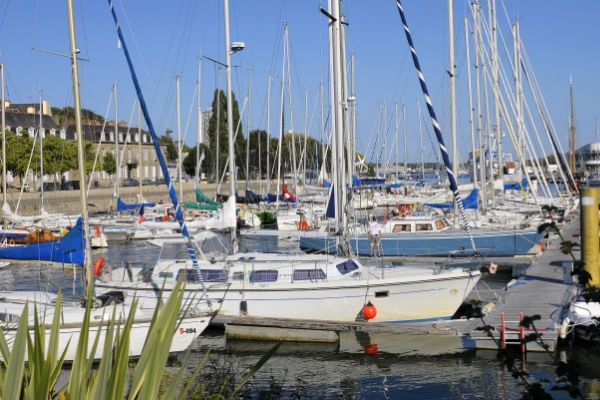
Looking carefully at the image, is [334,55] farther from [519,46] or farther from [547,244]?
[519,46]

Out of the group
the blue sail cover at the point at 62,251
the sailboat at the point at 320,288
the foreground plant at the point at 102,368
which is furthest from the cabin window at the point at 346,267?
the foreground plant at the point at 102,368

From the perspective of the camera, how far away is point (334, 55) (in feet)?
69.6

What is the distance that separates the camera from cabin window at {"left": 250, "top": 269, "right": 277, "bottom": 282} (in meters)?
19.0

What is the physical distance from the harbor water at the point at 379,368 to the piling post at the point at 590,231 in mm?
2569

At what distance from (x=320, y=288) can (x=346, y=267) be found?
1140mm

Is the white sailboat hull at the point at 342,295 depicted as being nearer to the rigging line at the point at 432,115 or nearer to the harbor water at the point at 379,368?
the harbor water at the point at 379,368

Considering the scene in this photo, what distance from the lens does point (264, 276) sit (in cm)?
1900

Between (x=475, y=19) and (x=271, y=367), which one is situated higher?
(x=475, y=19)

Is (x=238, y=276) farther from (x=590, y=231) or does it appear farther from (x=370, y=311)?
(x=590, y=231)

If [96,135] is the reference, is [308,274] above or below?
below

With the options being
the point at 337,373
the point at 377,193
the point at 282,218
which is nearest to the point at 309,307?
the point at 337,373

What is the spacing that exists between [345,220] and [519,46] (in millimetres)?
28309

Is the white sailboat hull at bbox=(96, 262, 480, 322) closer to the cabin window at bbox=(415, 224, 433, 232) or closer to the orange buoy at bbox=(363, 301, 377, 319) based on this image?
the orange buoy at bbox=(363, 301, 377, 319)

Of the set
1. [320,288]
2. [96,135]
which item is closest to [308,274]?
[320,288]
